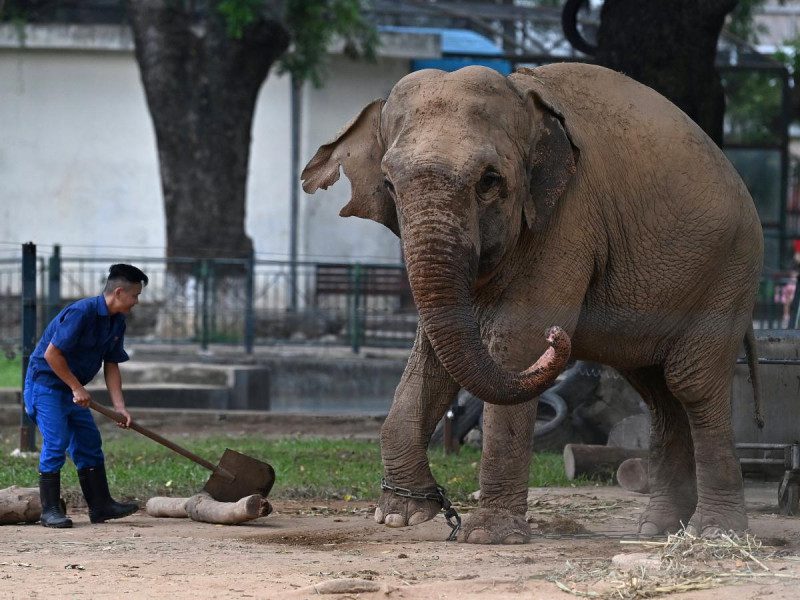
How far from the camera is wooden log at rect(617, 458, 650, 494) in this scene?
9.69 m

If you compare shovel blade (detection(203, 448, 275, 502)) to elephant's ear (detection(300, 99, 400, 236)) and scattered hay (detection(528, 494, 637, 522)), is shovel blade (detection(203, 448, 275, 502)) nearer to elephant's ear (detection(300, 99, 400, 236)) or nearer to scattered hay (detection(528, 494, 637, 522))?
scattered hay (detection(528, 494, 637, 522))

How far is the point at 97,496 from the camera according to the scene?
8.45 metres

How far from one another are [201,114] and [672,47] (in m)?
8.79

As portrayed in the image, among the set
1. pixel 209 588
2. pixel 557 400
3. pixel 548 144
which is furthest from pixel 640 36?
pixel 209 588

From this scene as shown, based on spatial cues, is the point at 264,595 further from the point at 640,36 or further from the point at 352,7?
the point at 352,7

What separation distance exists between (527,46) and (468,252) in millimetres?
19673

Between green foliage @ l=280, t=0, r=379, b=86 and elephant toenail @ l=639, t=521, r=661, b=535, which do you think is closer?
elephant toenail @ l=639, t=521, r=661, b=535

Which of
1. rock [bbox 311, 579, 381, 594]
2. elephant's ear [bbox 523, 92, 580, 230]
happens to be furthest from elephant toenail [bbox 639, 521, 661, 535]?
rock [bbox 311, 579, 381, 594]

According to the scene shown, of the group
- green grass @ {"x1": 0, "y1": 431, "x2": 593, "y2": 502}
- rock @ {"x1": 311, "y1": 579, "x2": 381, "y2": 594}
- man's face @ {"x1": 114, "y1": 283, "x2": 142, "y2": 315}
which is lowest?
green grass @ {"x1": 0, "y1": 431, "x2": 593, "y2": 502}

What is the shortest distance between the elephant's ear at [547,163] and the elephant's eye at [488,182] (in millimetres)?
383

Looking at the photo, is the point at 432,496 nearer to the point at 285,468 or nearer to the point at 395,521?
the point at 395,521

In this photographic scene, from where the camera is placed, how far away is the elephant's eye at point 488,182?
6.86 meters

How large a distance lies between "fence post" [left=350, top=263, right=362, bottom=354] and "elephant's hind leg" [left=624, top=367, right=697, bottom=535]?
9.56 m

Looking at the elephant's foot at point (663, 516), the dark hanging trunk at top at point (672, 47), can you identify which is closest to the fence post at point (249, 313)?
the dark hanging trunk at top at point (672, 47)
